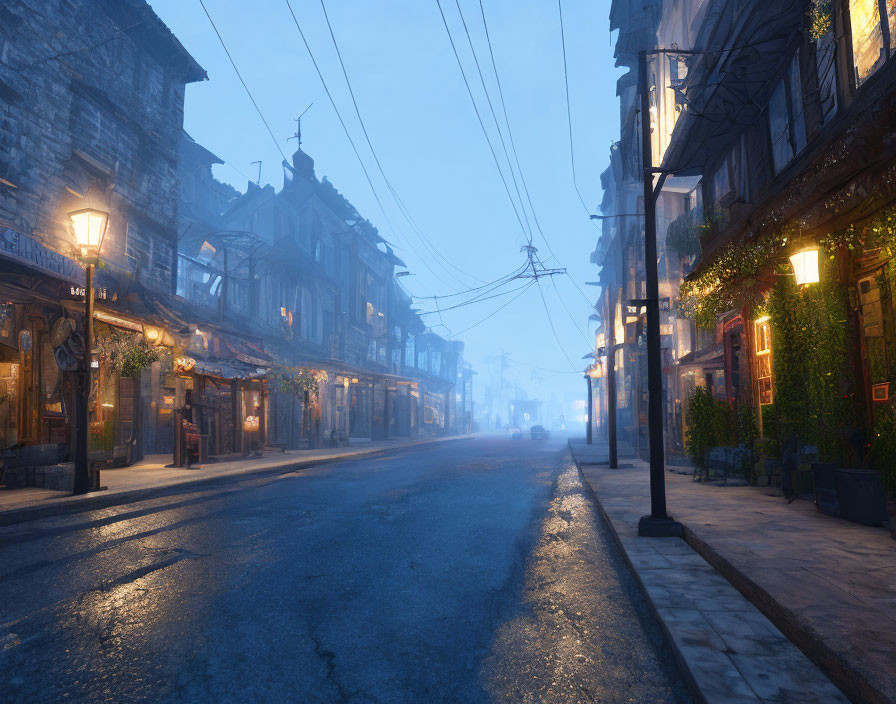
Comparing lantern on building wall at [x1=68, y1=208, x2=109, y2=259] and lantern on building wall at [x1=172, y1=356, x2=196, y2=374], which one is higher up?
lantern on building wall at [x1=68, y1=208, x2=109, y2=259]

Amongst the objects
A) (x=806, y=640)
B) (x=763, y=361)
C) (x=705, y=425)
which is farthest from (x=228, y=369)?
(x=806, y=640)

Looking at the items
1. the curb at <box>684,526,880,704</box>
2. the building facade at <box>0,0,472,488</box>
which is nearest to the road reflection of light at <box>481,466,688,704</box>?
the curb at <box>684,526,880,704</box>

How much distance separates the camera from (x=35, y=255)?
10.6 metres

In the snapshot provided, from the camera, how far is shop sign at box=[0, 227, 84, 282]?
9883 mm

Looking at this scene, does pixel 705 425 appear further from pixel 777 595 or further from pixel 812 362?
pixel 777 595

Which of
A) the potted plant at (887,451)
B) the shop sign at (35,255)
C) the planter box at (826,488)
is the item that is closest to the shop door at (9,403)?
the shop sign at (35,255)

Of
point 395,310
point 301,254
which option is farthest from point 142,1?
point 395,310

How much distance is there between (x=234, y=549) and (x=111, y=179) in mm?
15346

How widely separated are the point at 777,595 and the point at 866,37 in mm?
7806

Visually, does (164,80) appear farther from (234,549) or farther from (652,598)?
(652,598)

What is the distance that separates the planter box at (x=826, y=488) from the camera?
275 inches

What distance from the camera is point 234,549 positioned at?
6.04 meters

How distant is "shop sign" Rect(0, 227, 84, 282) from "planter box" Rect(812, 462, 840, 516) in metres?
13.0

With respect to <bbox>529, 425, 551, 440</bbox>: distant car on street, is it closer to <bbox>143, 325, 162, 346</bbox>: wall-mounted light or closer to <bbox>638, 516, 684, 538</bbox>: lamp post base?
<bbox>143, 325, 162, 346</bbox>: wall-mounted light
